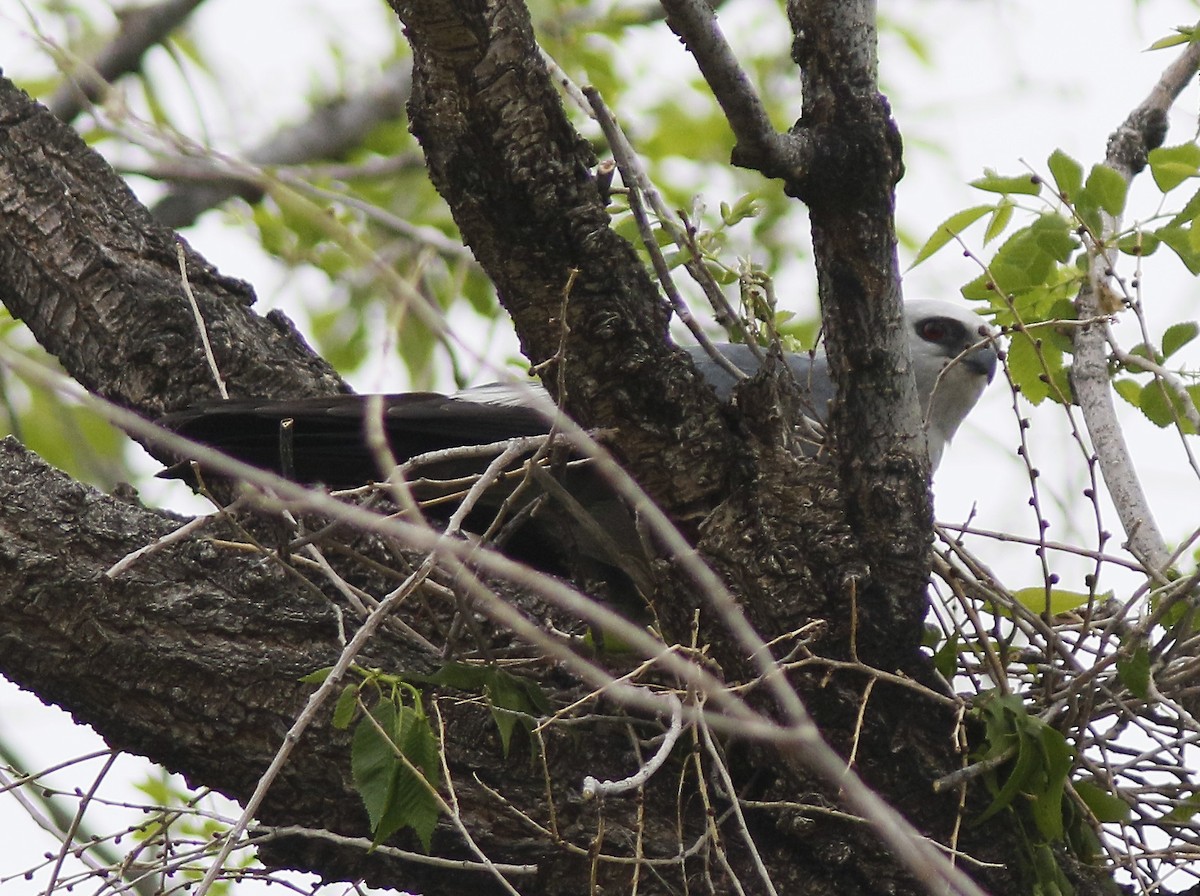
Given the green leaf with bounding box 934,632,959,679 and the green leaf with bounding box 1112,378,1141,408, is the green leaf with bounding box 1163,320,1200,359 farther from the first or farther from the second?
the green leaf with bounding box 934,632,959,679

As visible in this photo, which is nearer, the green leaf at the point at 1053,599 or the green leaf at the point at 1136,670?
the green leaf at the point at 1136,670

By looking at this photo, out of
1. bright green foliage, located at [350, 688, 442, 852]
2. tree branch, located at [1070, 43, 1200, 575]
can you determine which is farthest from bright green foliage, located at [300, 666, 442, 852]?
tree branch, located at [1070, 43, 1200, 575]

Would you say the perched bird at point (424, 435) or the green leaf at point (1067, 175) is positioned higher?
the green leaf at point (1067, 175)

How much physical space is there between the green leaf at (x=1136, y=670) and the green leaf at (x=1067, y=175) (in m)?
0.90

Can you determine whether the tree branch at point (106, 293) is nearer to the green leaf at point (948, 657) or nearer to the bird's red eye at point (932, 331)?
the green leaf at point (948, 657)

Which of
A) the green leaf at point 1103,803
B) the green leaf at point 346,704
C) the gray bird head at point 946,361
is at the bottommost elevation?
the green leaf at point 346,704

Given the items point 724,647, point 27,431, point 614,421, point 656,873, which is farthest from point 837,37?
point 27,431

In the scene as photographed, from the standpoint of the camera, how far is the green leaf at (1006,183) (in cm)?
256

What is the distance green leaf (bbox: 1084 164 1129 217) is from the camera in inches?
99.4

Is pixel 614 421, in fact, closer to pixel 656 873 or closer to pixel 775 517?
pixel 775 517

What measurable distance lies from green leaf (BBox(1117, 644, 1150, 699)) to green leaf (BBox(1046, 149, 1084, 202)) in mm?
904

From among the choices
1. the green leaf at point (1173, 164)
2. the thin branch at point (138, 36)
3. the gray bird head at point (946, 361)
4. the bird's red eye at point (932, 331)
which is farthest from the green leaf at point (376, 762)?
the thin branch at point (138, 36)

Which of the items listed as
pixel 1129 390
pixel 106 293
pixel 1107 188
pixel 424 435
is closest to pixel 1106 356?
pixel 1129 390

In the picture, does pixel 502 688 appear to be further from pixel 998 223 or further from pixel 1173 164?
pixel 1173 164
